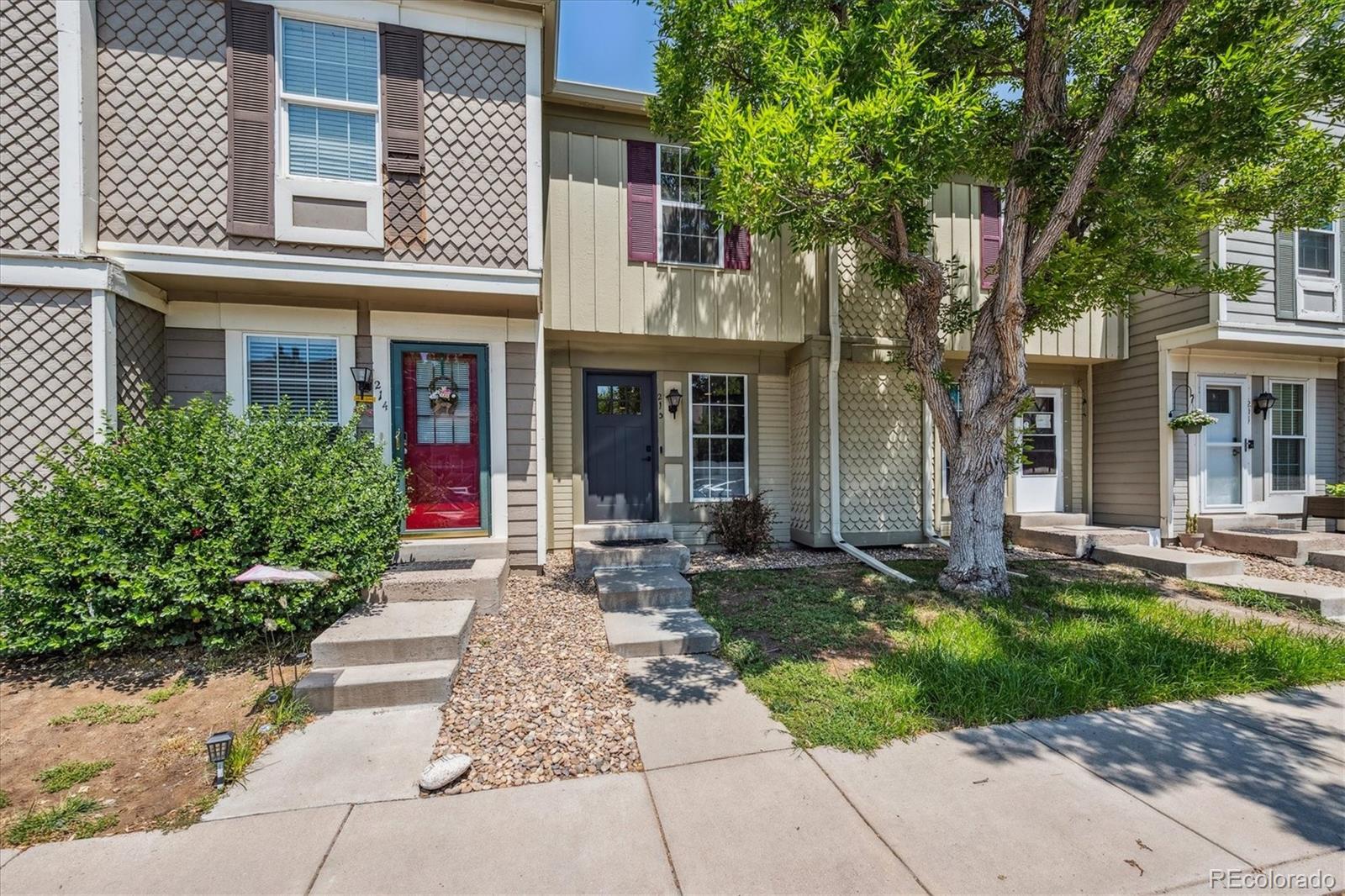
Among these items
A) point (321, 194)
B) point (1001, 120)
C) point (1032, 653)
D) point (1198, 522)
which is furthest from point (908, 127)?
point (1198, 522)

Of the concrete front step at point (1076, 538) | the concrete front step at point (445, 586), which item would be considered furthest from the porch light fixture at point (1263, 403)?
the concrete front step at point (445, 586)

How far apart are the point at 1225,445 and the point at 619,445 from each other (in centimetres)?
927

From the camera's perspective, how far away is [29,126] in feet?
14.9

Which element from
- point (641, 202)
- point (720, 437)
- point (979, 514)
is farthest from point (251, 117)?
point (979, 514)

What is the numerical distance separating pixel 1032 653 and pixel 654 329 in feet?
17.0

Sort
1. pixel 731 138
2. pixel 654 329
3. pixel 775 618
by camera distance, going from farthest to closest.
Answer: pixel 654 329 → pixel 775 618 → pixel 731 138

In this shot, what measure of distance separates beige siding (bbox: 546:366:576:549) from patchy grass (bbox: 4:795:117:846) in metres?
5.11

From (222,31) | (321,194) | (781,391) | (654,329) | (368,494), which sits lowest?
(368,494)

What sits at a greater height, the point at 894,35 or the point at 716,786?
the point at 894,35

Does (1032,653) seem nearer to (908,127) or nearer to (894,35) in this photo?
(908,127)

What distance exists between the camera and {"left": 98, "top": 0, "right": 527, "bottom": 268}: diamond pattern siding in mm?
4824

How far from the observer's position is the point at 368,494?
457 centimetres

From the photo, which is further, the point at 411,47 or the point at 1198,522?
the point at 1198,522

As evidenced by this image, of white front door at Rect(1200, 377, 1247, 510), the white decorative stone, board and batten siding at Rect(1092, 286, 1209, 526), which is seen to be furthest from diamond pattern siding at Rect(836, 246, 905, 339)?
the white decorative stone
